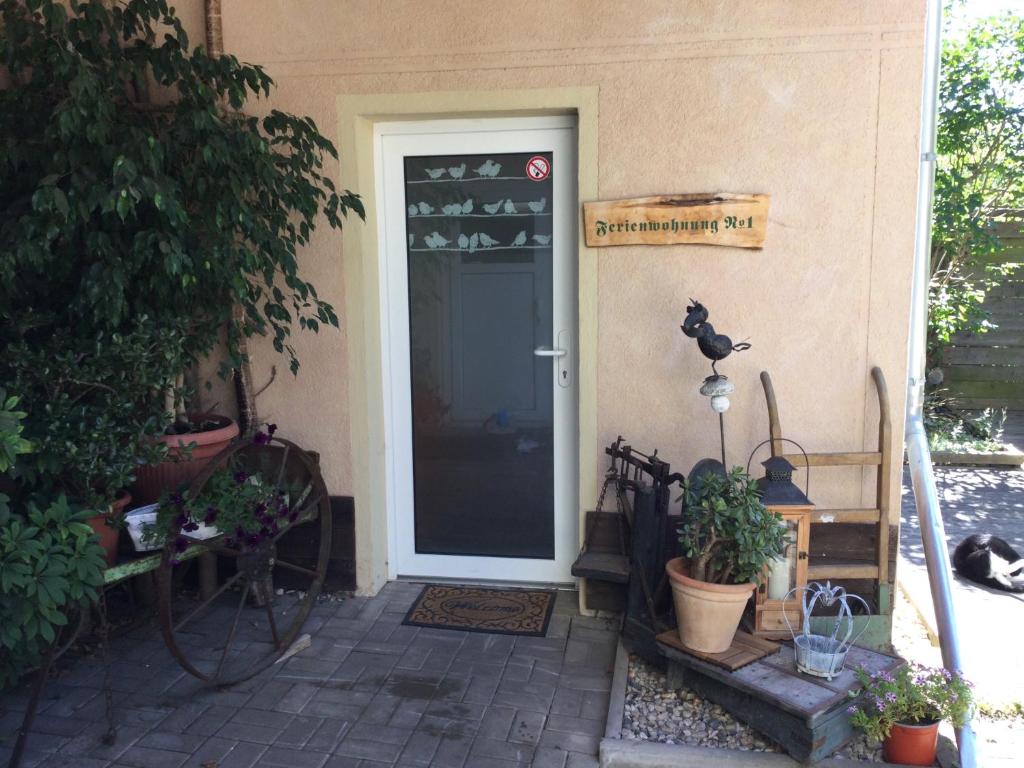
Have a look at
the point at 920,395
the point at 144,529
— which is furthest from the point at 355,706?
the point at 920,395

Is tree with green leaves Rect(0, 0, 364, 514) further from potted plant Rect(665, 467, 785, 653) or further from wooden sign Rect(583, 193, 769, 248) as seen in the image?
potted plant Rect(665, 467, 785, 653)

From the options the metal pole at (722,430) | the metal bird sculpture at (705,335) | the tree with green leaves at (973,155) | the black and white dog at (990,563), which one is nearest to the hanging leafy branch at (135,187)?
the metal bird sculpture at (705,335)

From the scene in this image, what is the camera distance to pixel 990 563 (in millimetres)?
4105

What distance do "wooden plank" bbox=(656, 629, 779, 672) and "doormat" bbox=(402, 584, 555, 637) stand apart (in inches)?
27.8

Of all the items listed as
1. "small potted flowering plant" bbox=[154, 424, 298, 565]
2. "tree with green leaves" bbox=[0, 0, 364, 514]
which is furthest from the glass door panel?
"small potted flowering plant" bbox=[154, 424, 298, 565]

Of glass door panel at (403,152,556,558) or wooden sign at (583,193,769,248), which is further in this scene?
glass door panel at (403,152,556,558)

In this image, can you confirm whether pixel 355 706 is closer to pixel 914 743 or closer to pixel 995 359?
pixel 914 743

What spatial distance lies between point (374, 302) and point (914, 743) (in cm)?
283

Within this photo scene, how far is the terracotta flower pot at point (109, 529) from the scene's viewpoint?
2869 mm

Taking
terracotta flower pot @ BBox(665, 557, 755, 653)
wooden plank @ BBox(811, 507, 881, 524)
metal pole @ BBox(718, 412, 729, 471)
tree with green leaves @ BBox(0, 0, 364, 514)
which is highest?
tree with green leaves @ BBox(0, 0, 364, 514)

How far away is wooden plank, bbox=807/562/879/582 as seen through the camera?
329 cm

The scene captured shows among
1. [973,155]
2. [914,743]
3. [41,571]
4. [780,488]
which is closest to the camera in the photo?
[41,571]

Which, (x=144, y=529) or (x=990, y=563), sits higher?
(x=144, y=529)

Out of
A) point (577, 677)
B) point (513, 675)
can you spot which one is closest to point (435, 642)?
point (513, 675)
